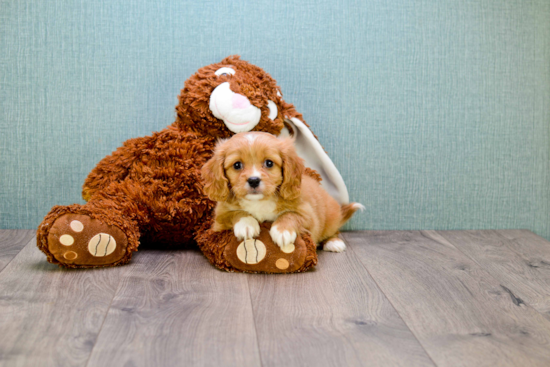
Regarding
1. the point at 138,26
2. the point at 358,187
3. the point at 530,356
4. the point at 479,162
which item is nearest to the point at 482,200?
the point at 479,162

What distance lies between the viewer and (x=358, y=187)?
2.32m

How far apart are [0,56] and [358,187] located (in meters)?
1.56

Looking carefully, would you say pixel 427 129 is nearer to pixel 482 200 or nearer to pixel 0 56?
pixel 482 200

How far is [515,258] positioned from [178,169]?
129cm

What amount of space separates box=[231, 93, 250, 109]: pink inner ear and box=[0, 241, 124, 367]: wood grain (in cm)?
69

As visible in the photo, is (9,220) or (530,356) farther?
(9,220)

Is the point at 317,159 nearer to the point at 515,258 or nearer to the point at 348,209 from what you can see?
the point at 348,209

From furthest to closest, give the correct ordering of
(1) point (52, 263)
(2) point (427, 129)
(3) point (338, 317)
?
(2) point (427, 129) → (1) point (52, 263) → (3) point (338, 317)

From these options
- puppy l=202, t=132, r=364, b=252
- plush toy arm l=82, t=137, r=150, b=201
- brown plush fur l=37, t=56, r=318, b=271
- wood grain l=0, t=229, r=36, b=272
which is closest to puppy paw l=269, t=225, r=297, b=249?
puppy l=202, t=132, r=364, b=252

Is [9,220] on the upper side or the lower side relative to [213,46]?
lower

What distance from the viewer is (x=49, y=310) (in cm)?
141

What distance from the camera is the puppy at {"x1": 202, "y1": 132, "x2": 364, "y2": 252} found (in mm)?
1666

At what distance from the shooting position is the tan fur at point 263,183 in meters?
1.67

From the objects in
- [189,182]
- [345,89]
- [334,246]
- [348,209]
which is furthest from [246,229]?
[345,89]
